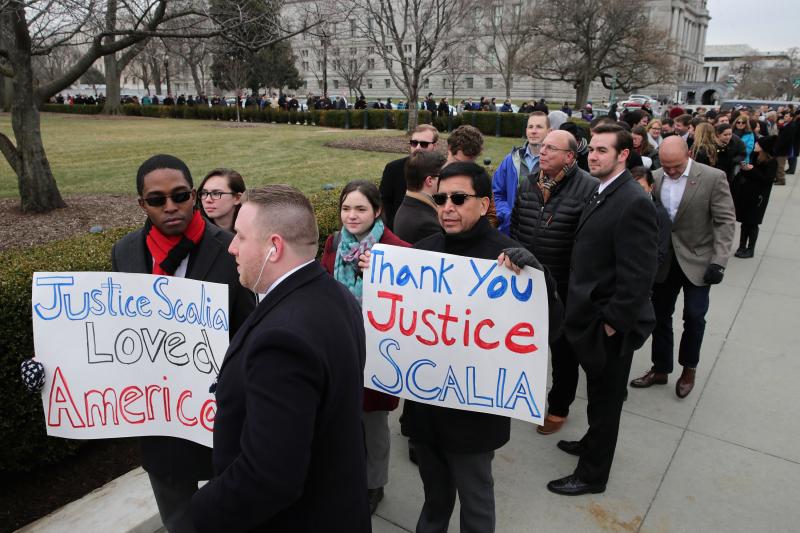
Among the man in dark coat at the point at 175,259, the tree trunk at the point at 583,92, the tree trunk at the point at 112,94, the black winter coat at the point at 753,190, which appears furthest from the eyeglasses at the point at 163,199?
the tree trunk at the point at 583,92

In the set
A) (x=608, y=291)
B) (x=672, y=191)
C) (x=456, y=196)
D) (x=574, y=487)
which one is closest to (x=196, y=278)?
(x=456, y=196)

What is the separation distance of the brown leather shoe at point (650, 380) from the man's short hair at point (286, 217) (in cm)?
396

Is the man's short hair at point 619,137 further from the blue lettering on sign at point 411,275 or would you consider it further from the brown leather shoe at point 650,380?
the brown leather shoe at point 650,380

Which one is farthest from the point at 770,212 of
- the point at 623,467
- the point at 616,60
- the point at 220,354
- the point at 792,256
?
the point at 616,60

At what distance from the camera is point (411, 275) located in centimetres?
286

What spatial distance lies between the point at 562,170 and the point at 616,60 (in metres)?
44.1

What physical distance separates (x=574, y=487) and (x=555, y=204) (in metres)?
1.76

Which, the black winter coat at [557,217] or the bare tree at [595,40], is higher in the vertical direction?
the bare tree at [595,40]

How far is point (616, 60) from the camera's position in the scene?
140ft

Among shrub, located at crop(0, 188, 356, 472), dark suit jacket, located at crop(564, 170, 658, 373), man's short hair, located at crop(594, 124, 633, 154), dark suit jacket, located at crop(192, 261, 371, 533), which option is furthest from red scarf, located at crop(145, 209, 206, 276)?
man's short hair, located at crop(594, 124, 633, 154)

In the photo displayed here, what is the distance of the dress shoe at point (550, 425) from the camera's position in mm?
4211

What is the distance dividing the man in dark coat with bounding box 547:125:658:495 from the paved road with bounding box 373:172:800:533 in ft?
0.76

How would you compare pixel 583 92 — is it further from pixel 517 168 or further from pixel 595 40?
pixel 517 168

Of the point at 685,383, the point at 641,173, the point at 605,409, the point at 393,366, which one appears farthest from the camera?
the point at 685,383
